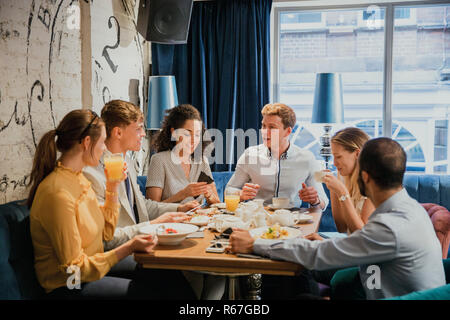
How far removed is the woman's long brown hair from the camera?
1.74 metres

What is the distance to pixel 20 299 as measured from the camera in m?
1.67

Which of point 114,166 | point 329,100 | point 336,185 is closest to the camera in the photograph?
point 114,166

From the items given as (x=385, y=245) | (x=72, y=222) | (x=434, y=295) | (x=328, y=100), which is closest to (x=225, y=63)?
(x=328, y=100)

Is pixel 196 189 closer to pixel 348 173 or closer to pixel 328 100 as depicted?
pixel 348 173

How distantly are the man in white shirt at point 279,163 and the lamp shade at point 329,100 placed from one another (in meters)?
0.85

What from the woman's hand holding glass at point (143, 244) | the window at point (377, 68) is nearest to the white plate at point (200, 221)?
the woman's hand holding glass at point (143, 244)

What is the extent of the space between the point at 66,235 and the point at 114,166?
1.37 ft

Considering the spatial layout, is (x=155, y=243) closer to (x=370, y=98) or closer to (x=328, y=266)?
(x=328, y=266)

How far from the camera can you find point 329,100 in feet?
12.6

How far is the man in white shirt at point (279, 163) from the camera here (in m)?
3.02

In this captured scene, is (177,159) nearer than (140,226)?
No

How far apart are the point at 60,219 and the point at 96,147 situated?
14.5 inches

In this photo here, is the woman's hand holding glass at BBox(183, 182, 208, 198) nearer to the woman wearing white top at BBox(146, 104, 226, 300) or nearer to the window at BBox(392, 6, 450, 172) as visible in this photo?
the woman wearing white top at BBox(146, 104, 226, 300)

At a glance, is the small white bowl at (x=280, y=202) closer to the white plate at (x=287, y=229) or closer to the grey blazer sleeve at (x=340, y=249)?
the white plate at (x=287, y=229)
